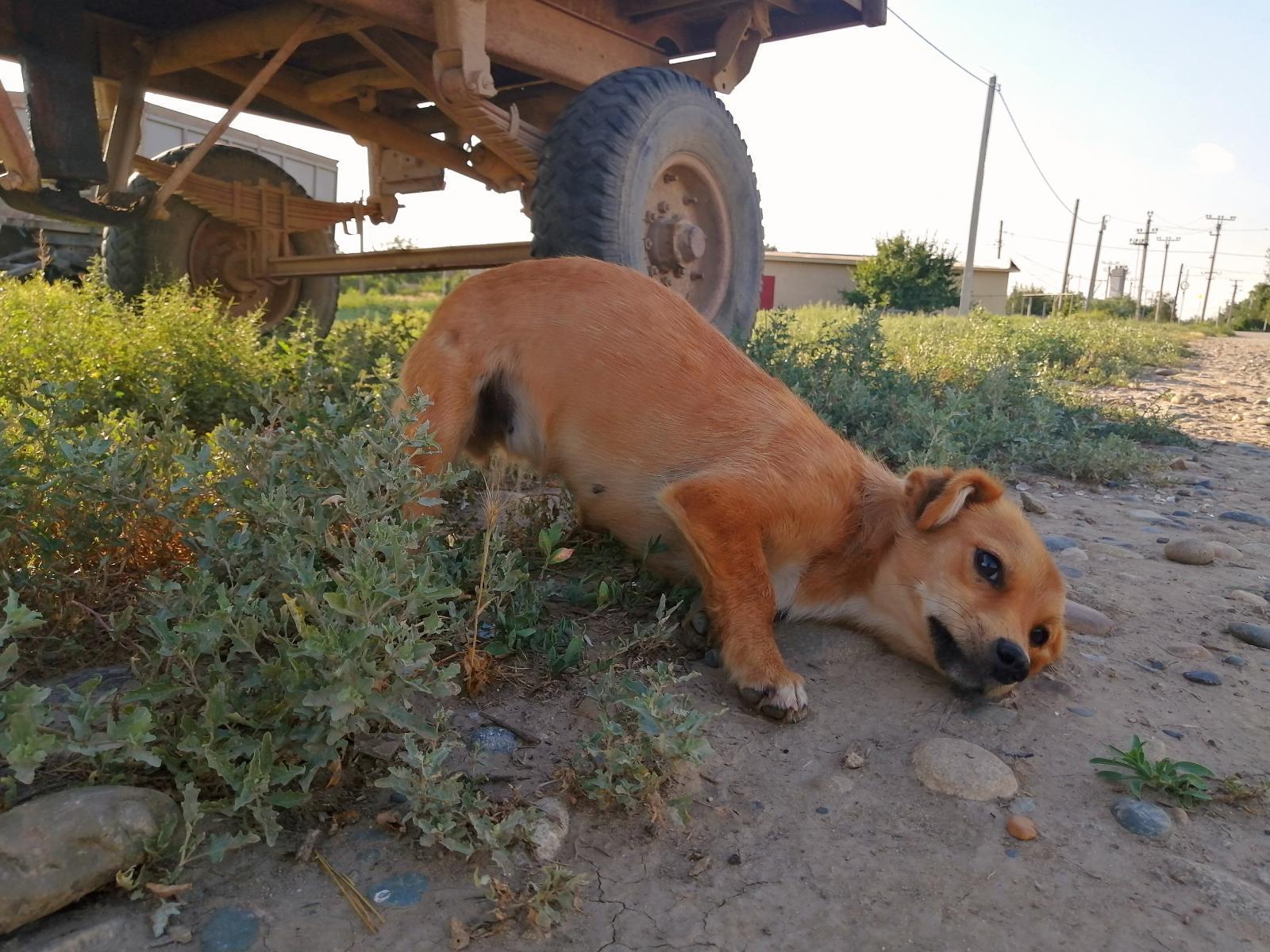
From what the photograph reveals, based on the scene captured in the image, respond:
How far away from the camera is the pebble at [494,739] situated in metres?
2.18

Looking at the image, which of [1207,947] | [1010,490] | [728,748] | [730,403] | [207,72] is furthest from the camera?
[207,72]

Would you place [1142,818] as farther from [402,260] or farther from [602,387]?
[402,260]

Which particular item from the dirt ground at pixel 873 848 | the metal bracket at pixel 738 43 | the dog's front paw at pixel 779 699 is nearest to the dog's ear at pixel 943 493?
the dirt ground at pixel 873 848

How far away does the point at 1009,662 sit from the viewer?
2.61 m

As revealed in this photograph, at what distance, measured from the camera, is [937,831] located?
2.08 meters

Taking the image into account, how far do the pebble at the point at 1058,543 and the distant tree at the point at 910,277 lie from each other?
42227mm

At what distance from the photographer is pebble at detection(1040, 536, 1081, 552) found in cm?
389

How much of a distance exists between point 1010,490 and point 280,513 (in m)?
3.96

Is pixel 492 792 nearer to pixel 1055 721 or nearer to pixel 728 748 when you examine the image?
pixel 728 748

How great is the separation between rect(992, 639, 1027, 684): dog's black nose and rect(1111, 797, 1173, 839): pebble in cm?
48

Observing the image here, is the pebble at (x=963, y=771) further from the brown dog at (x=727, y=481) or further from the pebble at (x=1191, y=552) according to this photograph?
the pebble at (x=1191, y=552)

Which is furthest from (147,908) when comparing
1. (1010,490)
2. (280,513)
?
(1010,490)

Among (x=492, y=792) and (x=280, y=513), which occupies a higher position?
(x=280, y=513)

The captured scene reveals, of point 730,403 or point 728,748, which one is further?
point 730,403
